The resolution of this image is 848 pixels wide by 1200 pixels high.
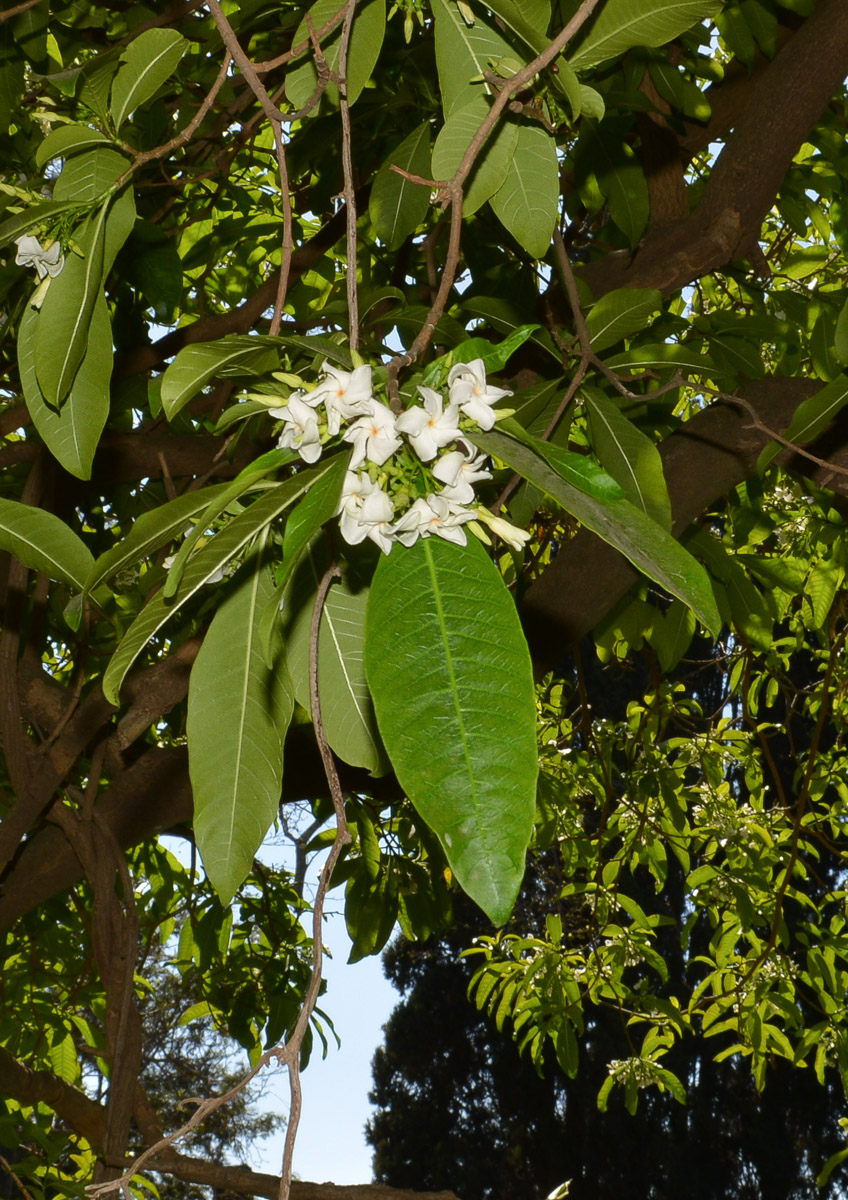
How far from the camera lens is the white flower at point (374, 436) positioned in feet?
1.69

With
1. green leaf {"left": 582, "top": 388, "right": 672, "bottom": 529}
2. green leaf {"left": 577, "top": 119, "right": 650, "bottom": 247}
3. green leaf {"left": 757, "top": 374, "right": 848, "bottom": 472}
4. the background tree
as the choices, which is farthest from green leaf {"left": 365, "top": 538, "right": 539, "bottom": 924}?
green leaf {"left": 577, "top": 119, "right": 650, "bottom": 247}

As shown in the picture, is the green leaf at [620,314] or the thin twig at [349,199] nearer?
the thin twig at [349,199]

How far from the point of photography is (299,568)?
2.68ft

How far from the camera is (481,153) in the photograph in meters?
0.75

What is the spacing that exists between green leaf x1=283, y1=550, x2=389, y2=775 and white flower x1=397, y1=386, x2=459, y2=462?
271 mm

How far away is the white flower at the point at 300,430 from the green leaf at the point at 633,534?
0.38ft

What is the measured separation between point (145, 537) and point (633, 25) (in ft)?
1.78

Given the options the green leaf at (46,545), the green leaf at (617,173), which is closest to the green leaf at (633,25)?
the green leaf at (46,545)

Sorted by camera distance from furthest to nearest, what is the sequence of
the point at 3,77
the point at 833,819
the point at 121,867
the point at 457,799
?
1. the point at 833,819
2. the point at 121,867
3. the point at 3,77
4. the point at 457,799

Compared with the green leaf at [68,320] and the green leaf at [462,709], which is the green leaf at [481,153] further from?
the green leaf at [462,709]

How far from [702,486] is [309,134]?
796mm

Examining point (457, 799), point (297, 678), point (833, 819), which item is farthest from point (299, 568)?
point (833, 819)

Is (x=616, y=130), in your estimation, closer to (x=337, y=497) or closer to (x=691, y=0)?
(x=691, y=0)

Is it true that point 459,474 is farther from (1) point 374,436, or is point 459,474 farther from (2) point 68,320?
(2) point 68,320
